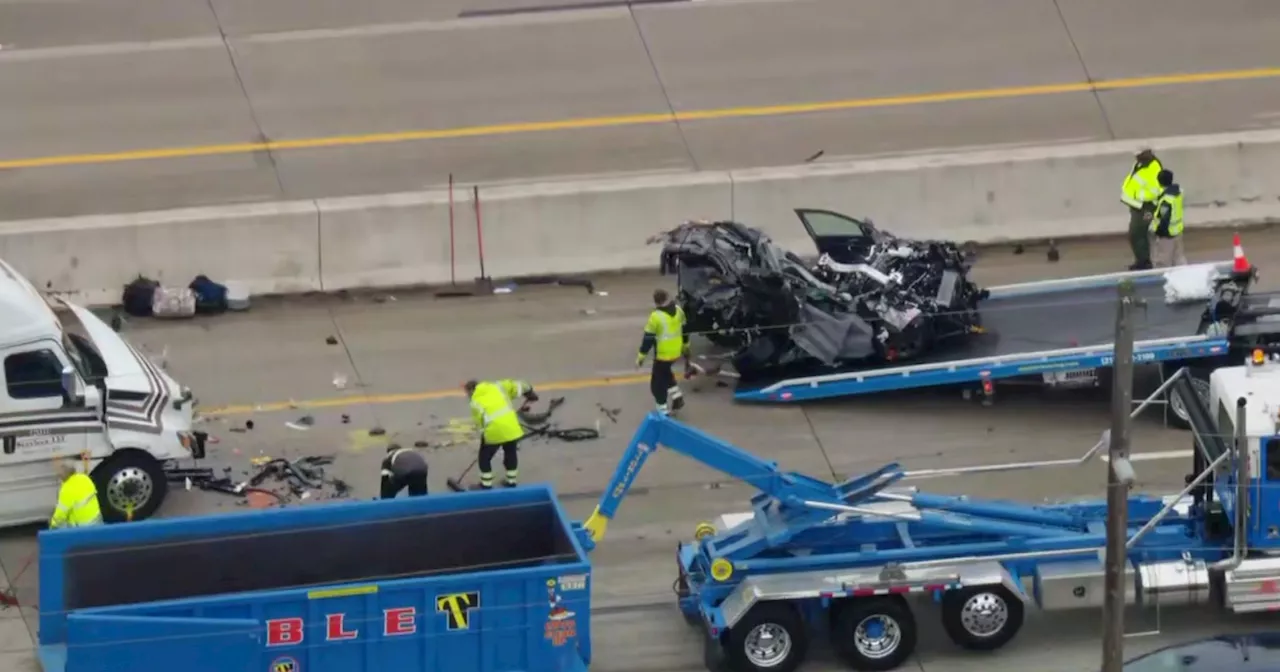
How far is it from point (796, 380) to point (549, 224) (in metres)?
4.90

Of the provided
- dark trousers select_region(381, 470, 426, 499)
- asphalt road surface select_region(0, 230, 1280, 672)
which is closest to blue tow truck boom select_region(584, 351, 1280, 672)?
asphalt road surface select_region(0, 230, 1280, 672)

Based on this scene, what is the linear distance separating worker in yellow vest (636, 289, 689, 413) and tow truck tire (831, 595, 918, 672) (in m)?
4.99

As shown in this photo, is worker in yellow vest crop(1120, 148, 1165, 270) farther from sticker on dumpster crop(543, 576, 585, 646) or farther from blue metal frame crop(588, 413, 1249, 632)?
sticker on dumpster crop(543, 576, 585, 646)

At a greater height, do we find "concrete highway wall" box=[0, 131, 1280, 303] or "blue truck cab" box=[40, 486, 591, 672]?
"concrete highway wall" box=[0, 131, 1280, 303]

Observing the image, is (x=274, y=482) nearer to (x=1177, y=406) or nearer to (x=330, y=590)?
(x=330, y=590)

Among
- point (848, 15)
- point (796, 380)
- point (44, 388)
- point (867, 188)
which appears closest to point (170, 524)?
point (44, 388)

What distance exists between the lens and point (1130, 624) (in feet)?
54.1

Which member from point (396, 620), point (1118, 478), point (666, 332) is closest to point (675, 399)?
point (666, 332)

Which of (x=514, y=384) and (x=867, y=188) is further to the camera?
(x=867, y=188)

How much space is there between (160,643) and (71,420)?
4242 mm

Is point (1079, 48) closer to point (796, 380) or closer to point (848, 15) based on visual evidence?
point (848, 15)

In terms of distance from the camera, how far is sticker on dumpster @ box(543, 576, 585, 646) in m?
15.1

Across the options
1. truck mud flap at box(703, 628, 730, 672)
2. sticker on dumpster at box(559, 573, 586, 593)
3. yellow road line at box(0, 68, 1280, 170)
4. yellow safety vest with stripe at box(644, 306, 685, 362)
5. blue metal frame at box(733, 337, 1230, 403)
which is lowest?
truck mud flap at box(703, 628, 730, 672)

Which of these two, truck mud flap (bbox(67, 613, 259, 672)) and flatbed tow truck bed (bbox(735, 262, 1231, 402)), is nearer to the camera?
truck mud flap (bbox(67, 613, 259, 672))
